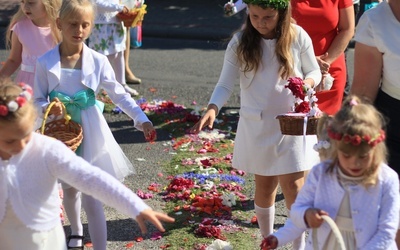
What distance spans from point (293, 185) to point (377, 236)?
5.07 feet

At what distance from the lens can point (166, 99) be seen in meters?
→ 9.86

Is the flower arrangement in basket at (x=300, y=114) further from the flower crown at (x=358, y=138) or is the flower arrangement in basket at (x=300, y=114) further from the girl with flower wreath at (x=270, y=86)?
the flower crown at (x=358, y=138)

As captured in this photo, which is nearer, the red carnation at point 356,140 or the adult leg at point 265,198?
the red carnation at point 356,140

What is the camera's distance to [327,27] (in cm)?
597

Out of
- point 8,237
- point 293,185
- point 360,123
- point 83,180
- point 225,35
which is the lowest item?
point 225,35

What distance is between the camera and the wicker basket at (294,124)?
4.88m

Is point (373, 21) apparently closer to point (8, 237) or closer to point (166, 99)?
point (8, 237)

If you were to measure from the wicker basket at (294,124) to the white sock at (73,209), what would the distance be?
1.43 meters

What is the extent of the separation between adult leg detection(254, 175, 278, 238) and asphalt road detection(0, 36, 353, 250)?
27.2 inches

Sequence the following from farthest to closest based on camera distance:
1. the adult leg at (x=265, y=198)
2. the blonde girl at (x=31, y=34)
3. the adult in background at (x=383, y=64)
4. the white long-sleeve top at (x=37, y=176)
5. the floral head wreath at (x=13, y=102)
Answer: the blonde girl at (x=31, y=34) → the adult leg at (x=265, y=198) → the adult in background at (x=383, y=64) → the white long-sleeve top at (x=37, y=176) → the floral head wreath at (x=13, y=102)

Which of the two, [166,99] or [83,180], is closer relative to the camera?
[83,180]

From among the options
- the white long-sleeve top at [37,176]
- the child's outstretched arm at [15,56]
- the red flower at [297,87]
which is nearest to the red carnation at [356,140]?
the white long-sleeve top at [37,176]

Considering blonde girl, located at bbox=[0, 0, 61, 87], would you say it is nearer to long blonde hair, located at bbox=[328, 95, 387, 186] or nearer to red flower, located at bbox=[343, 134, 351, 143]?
long blonde hair, located at bbox=[328, 95, 387, 186]

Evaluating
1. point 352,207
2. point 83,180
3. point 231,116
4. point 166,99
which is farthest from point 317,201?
point 166,99
